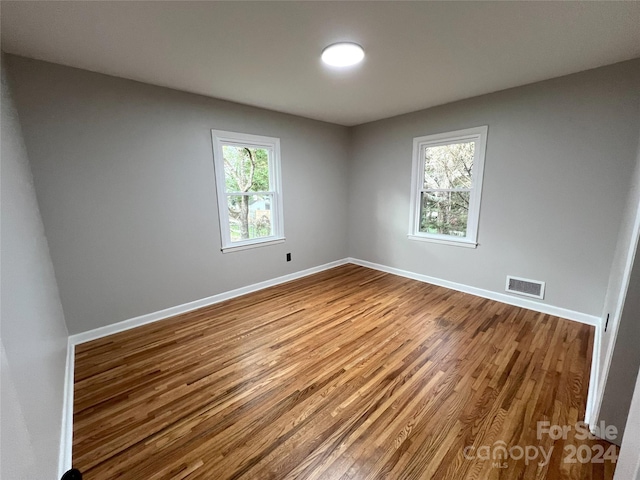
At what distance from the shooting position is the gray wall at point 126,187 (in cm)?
219

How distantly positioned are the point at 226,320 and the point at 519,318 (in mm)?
3131

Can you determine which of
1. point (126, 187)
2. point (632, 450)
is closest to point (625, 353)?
point (632, 450)

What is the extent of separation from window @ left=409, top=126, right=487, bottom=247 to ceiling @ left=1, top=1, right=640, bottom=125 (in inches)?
29.4

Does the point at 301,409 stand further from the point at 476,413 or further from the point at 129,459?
the point at 476,413

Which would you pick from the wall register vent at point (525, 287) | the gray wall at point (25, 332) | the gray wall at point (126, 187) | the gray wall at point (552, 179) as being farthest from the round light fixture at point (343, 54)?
the wall register vent at point (525, 287)

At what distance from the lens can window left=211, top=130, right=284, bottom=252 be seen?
322 cm

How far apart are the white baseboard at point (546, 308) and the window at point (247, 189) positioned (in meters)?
2.04

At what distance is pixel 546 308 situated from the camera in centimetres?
291

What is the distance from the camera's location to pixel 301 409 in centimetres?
169

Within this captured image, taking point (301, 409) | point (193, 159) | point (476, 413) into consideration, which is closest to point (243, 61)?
point (193, 159)

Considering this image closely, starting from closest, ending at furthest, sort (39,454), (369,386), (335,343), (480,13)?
1. (39,454)
2. (480,13)
3. (369,386)
4. (335,343)

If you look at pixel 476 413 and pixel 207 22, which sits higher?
pixel 207 22

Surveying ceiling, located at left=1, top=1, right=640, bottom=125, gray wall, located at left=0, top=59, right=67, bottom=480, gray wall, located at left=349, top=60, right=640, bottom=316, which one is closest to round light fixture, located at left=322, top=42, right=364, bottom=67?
ceiling, located at left=1, top=1, right=640, bottom=125

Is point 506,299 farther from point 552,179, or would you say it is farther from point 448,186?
point 448,186
